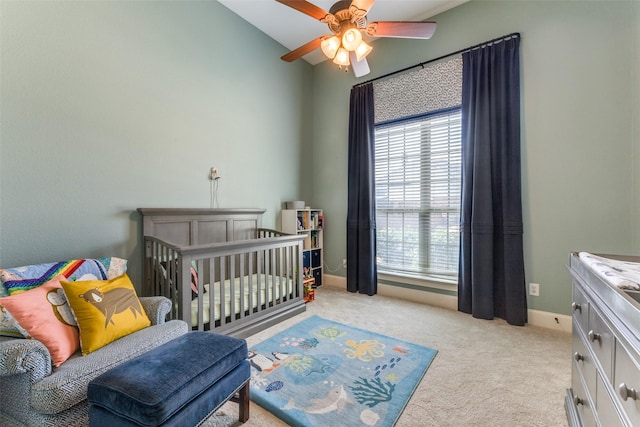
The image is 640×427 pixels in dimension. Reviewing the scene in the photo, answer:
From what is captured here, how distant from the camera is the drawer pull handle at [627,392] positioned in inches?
27.2

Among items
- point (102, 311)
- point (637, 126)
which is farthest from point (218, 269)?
point (637, 126)

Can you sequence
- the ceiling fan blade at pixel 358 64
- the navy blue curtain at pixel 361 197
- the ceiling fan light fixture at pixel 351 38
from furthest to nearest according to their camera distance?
the navy blue curtain at pixel 361 197 < the ceiling fan blade at pixel 358 64 < the ceiling fan light fixture at pixel 351 38

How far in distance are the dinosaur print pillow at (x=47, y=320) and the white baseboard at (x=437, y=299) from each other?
2.98 metres

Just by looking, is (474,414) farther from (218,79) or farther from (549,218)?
(218,79)

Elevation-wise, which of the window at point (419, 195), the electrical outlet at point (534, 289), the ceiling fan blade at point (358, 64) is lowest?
the electrical outlet at point (534, 289)

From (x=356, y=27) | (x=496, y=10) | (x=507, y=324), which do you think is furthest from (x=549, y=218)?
(x=356, y=27)

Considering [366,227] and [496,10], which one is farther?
[366,227]

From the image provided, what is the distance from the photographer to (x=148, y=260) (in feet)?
7.67

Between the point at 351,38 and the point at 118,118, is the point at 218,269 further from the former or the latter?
the point at 351,38

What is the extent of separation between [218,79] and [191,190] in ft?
4.19

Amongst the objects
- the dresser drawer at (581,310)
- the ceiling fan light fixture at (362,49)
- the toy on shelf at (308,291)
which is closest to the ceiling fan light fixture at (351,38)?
the ceiling fan light fixture at (362,49)

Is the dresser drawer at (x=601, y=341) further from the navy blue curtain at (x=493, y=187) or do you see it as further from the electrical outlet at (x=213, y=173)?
the electrical outlet at (x=213, y=173)

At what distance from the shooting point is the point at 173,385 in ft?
3.51

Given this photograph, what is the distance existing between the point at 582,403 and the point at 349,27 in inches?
96.5
